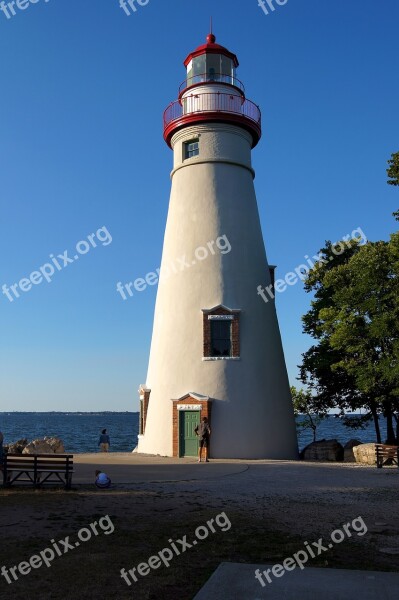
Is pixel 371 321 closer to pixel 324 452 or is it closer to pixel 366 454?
Result: pixel 366 454

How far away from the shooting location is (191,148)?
2503 centimetres

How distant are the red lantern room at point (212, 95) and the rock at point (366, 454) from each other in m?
14.8

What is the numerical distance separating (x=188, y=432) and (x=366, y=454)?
7048 millimetres

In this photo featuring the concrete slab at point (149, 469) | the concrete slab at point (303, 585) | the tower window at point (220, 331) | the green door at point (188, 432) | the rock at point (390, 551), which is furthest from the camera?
the tower window at point (220, 331)

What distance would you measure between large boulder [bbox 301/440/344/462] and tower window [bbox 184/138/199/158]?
47.0ft

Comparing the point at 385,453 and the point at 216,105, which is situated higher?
the point at 216,105

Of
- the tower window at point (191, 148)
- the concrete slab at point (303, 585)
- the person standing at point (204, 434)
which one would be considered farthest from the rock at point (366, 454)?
the concrete slab at point (303, 585)

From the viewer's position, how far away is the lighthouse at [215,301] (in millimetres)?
22000

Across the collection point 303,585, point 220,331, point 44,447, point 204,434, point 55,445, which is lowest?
point 303,585

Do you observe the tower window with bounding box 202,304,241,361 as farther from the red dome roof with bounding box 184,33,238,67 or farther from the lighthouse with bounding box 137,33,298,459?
the red dome roof with bounding box 184,33,238,67

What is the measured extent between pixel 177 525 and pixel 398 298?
13232 millimetres

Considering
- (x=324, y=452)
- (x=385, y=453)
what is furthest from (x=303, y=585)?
(x=324, y=452)

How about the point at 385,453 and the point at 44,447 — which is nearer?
the point at 385,453

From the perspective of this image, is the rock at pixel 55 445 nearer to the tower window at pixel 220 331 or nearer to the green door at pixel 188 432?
the green door at pixel 188 432
